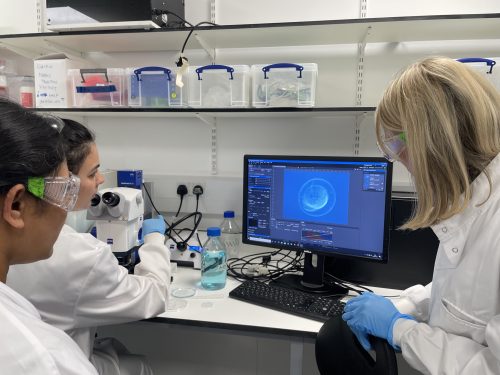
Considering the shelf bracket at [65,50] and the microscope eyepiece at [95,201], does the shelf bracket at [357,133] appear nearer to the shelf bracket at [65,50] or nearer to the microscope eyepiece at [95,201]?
the microscope eyepiece at [95,201]

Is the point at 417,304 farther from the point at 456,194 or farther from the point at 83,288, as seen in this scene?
the point at 83,288

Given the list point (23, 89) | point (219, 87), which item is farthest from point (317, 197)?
point (23, 89)

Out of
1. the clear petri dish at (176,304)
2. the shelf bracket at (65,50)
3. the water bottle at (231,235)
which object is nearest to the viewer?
the clear petri dish at (176,304)

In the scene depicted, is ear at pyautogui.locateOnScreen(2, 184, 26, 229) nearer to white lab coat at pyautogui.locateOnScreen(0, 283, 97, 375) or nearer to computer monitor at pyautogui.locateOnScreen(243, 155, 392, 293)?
white lab coat at pyautogui.locateOnScreen(0, 283, 97, 375)

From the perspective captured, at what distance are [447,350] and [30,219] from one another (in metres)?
0.89

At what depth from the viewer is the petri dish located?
1.36m

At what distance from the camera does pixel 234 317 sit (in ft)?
3.98

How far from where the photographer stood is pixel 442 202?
84cm

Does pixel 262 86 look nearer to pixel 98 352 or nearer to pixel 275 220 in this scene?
pixel 275 220

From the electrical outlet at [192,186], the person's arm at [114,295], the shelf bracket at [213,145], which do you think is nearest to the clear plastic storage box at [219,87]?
the shelf bracket at [213,145]

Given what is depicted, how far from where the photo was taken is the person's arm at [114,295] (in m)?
1.04

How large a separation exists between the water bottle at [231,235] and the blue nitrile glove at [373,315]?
0.76m

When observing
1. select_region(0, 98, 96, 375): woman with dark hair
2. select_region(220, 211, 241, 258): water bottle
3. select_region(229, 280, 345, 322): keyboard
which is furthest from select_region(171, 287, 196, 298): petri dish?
select_region(0, 98, 96, 375): woman with dark hair

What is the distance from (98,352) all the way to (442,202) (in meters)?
1.25
